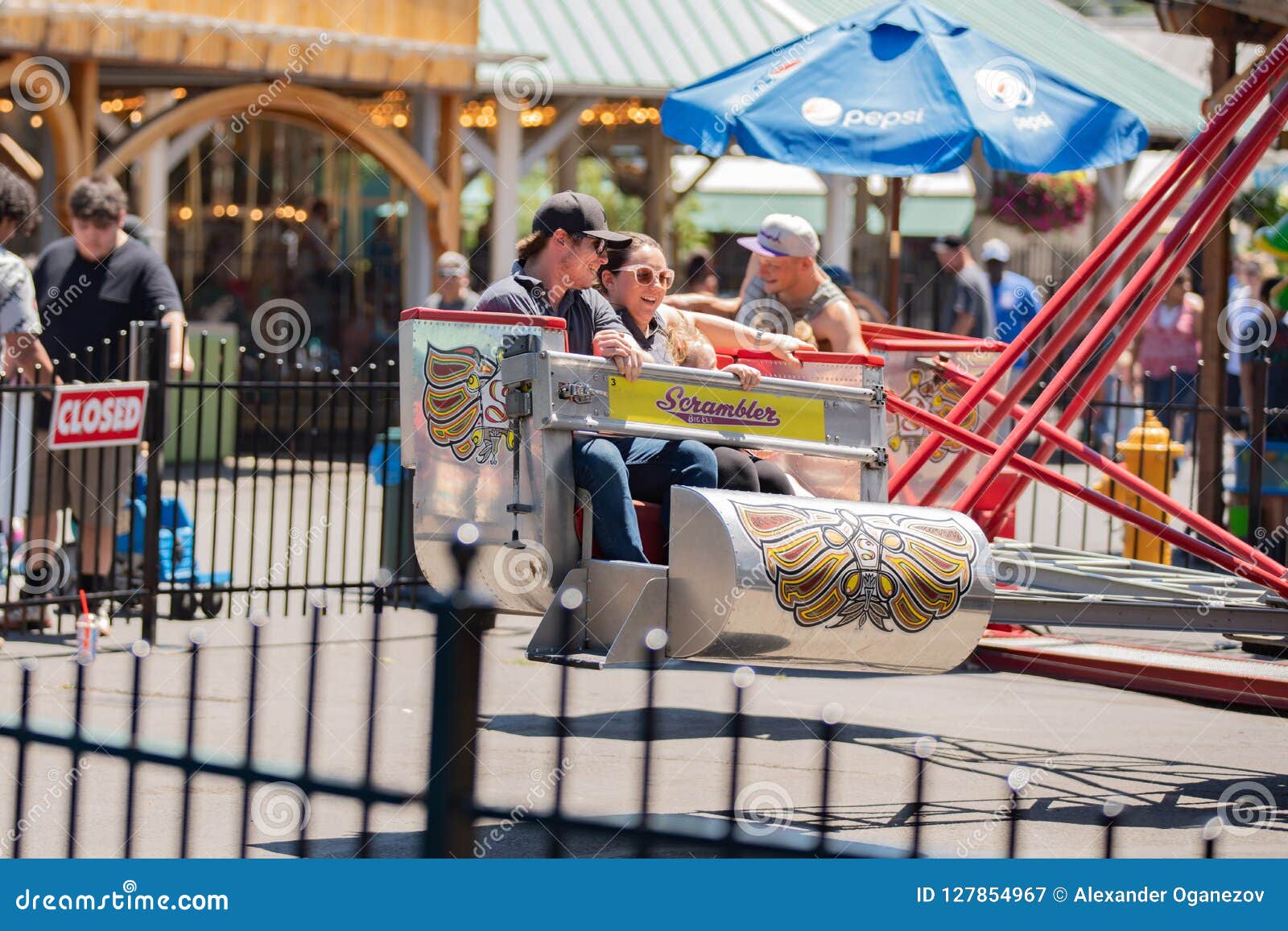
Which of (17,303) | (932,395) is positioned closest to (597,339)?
(932,395)

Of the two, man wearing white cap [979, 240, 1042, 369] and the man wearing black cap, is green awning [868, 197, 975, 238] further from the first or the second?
the man wearing black cap

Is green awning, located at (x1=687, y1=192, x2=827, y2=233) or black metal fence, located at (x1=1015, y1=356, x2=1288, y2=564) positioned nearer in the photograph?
black metal fence, located at (x1=1015, y1=356, x2=1288, y2=564)

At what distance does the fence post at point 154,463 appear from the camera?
26.2 feet

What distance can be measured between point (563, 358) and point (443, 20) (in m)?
12.2

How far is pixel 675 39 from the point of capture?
19.0 metres

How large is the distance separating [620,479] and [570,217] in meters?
1.08

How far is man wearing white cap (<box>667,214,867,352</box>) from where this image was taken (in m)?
7.77

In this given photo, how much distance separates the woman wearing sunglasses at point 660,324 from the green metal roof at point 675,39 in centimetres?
1125

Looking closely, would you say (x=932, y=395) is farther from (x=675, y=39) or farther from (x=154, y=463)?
(x=675, y=39)

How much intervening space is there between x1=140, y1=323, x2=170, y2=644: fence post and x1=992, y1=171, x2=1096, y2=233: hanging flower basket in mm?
18221

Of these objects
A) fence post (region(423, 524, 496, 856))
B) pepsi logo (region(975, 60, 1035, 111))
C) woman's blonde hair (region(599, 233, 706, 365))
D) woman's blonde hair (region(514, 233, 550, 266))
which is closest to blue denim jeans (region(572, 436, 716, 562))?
woman's blonde hair (region(514, 233, 550, 266))

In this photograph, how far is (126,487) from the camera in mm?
8414
